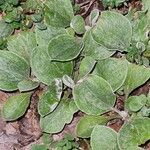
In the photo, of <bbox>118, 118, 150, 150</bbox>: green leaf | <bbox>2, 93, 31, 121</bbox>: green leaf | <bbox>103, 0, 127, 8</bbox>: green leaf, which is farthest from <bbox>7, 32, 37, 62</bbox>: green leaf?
<bbox>118, 118, 150, 150</bbox>: green leaf

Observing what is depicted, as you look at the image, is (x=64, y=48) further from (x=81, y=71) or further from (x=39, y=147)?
(x=39, y=147)

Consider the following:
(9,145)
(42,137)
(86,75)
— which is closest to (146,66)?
(86,75)

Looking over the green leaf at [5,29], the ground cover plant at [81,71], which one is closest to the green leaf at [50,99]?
the ground cover plant at [81,71]

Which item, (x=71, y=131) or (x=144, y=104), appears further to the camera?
(x=71, y=131)

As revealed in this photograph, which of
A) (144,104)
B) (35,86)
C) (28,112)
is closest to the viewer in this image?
(144,104)

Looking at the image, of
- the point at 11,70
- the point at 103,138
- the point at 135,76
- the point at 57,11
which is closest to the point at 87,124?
the point at 103,138

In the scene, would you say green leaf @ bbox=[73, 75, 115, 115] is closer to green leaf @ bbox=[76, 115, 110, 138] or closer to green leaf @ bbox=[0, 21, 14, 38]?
green leaf @ bbox=[76, 115, 110, 138]

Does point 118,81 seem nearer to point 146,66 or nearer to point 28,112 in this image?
point 146,66
